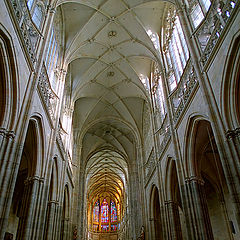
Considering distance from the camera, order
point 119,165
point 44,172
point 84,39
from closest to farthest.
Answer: point 44,172, point 84,39, point 119,165

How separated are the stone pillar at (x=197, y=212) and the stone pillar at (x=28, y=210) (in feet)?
20.3

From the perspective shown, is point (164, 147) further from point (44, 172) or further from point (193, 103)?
point (44, 172)

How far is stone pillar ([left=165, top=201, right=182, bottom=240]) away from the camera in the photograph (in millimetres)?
13070

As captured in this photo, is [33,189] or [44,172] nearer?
[33,189]

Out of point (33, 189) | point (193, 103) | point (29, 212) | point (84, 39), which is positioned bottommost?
point (29, 212)

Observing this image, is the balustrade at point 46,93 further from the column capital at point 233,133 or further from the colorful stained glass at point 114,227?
the colorful stained glass at point 114,227

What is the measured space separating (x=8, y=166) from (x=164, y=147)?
9828 mm

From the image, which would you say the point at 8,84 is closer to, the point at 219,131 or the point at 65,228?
the point at 219,131

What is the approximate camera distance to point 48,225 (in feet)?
42.7

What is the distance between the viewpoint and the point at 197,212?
983 cm

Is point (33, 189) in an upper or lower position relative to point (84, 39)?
lower

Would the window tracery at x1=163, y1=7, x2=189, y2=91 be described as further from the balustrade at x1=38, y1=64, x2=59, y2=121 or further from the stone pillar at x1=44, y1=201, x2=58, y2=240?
the stone pillar at x1=44, y1=201, x2=58, y2=240

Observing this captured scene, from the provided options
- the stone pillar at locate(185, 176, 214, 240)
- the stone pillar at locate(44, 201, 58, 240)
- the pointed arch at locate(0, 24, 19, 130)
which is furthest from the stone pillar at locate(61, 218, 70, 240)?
the pointed arch at locate(0, 24, 19, 130)

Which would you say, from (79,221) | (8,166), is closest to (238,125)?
(8,166)
